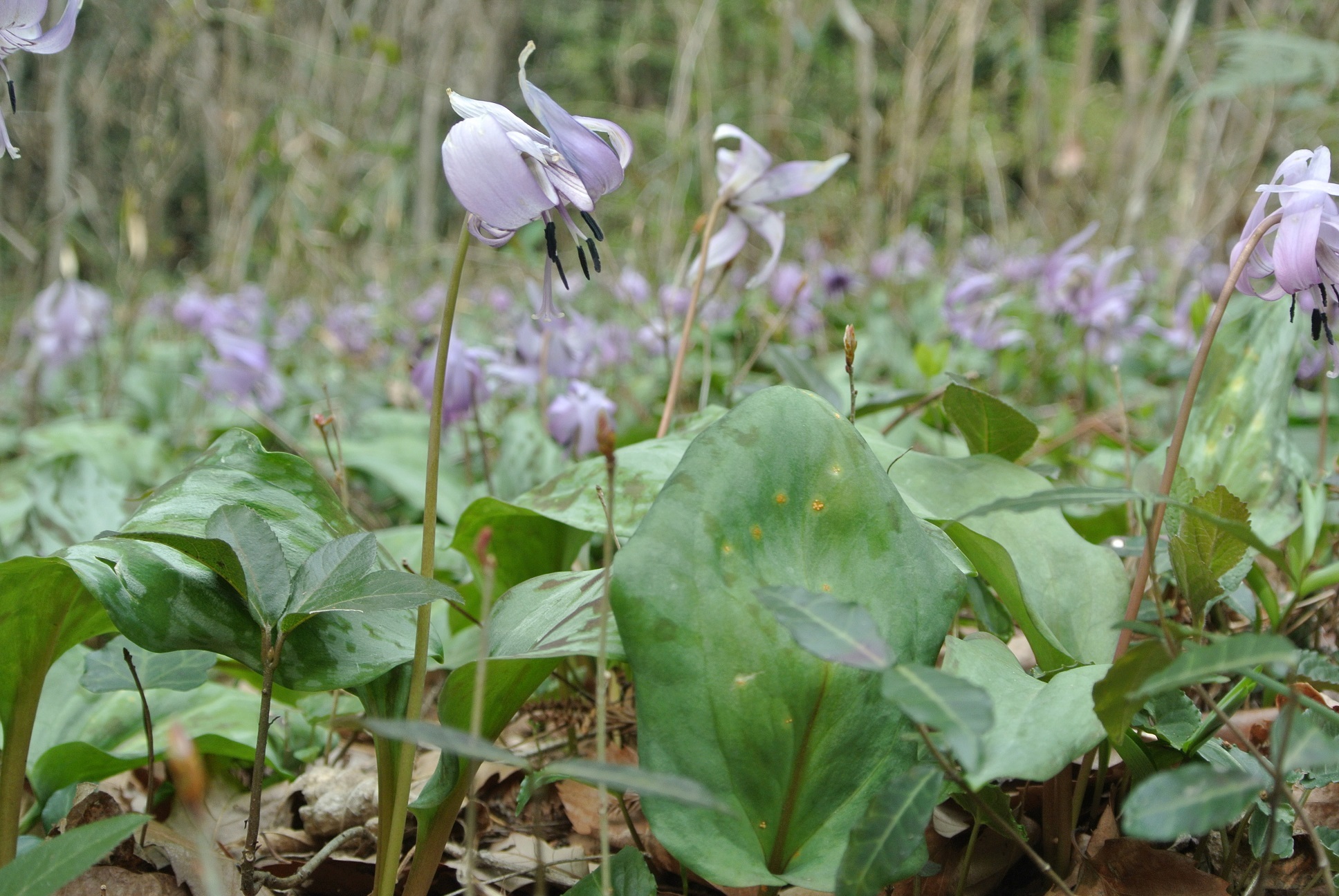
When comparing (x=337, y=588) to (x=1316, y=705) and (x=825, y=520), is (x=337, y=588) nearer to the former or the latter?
(x=825, y=520)

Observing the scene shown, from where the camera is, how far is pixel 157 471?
9.08 ft

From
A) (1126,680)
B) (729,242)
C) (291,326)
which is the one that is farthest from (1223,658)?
(291,326)

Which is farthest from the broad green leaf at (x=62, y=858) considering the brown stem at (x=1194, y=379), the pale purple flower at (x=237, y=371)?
the pale purple flower at (x=237, y=371)

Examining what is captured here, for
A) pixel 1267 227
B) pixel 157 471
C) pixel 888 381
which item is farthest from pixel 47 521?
pixel 888 381

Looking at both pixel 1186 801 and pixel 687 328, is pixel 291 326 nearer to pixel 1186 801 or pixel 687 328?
pixel 687 328

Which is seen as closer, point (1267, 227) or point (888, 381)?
point (1267, 227)

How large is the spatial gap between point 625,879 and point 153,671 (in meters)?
0.60

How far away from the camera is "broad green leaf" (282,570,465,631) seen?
739mm

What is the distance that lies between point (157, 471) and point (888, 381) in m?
2.42

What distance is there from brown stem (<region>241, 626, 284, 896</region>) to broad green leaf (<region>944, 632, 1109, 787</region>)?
531 mm

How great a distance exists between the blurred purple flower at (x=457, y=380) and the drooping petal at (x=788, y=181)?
0.67 m

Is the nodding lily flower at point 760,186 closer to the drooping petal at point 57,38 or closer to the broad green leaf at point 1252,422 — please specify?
the broad green leaf at point 1252,422

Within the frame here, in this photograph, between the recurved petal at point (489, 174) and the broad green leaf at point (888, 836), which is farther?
the recurved petal at point (489, 174)

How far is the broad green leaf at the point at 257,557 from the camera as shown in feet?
2.48
